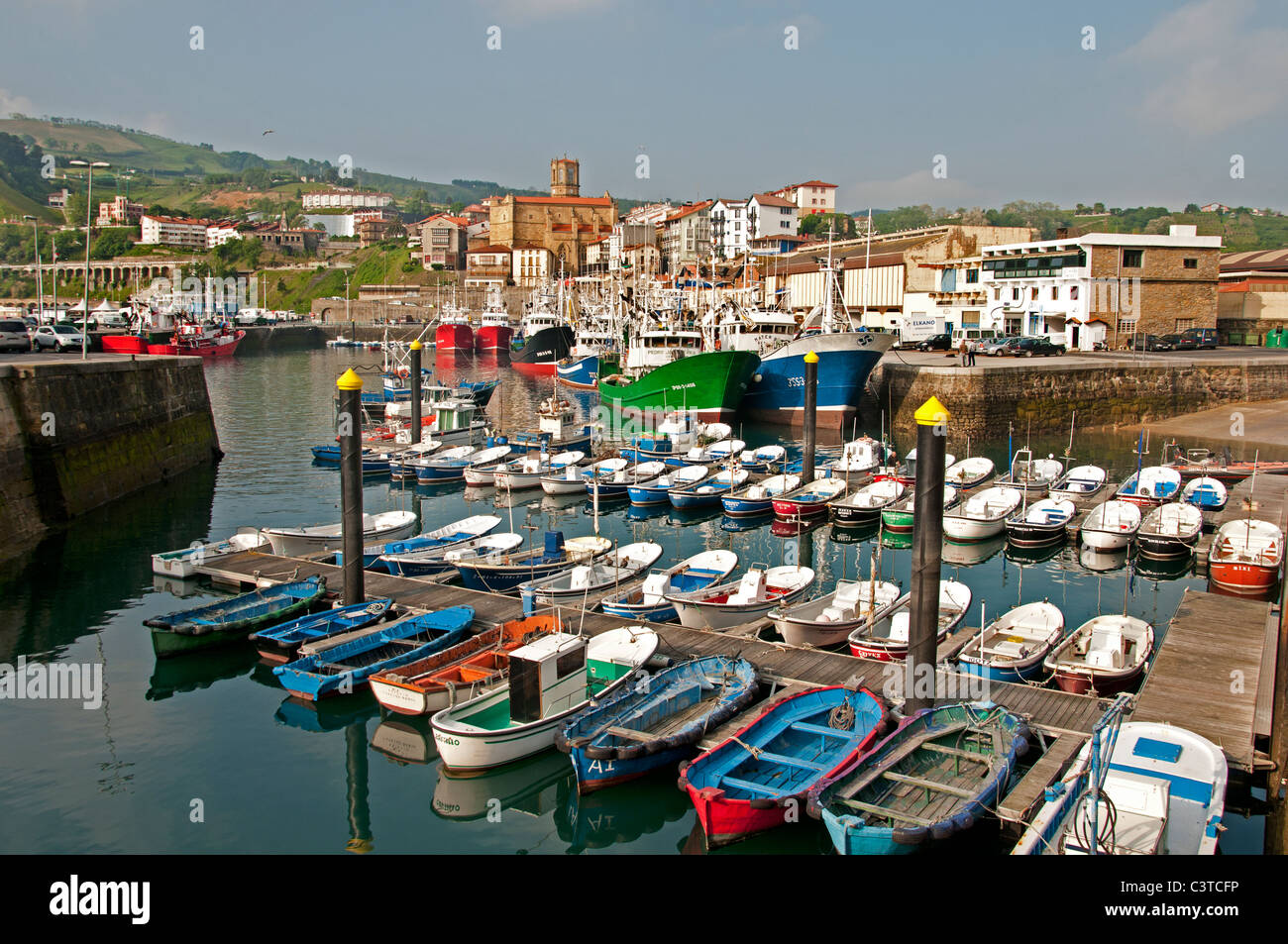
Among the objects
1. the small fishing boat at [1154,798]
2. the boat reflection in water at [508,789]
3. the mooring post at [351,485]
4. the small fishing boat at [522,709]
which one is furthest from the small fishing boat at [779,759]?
the mooring post at [351,485]

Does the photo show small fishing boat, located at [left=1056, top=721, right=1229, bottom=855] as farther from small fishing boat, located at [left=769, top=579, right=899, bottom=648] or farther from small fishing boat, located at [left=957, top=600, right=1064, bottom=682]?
small fishing boat, located at [left=769, top=579, right=899, bottom=648]

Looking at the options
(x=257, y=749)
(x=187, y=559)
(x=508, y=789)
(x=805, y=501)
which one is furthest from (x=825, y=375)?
(x=257, y=749)

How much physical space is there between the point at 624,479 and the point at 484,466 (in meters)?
6.01

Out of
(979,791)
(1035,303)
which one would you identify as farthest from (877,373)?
(979,791)

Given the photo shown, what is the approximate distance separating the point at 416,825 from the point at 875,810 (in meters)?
5.95

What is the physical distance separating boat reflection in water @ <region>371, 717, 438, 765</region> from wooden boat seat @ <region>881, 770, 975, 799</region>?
263 inches

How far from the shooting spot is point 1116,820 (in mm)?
9578

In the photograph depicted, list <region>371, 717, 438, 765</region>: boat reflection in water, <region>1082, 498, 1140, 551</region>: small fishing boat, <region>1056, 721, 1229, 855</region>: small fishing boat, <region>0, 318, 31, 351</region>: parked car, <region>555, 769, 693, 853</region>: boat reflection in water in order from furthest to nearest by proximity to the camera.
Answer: <region>0, 318, 31, 351</region>: parked car, <region>1082, 498, 1140, 551</region>: small fishing boat, <region>371, 717, 438, 765</region>: boat reflection in water, <region>555, 769, 693, 853</region>: boat reflection in water, <region>1056, 721, 1229, 855</region>: small fishing boat

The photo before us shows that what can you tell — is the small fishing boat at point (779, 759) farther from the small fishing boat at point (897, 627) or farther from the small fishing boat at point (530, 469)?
the small fishing boat at point (530, 469)

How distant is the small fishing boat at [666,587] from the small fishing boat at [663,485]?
10.2 m

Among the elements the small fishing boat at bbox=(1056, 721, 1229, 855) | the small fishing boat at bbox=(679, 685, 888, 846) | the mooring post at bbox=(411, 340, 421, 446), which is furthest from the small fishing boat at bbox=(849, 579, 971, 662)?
the mooring post at bbox=(411, 340, 421, 446)

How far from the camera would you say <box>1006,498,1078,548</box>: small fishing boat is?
2497 centimetres

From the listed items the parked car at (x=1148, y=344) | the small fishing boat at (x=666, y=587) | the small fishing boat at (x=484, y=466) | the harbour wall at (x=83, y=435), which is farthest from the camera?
the parked car at (x=1148, y=344)

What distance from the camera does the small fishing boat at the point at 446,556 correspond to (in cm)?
2103
